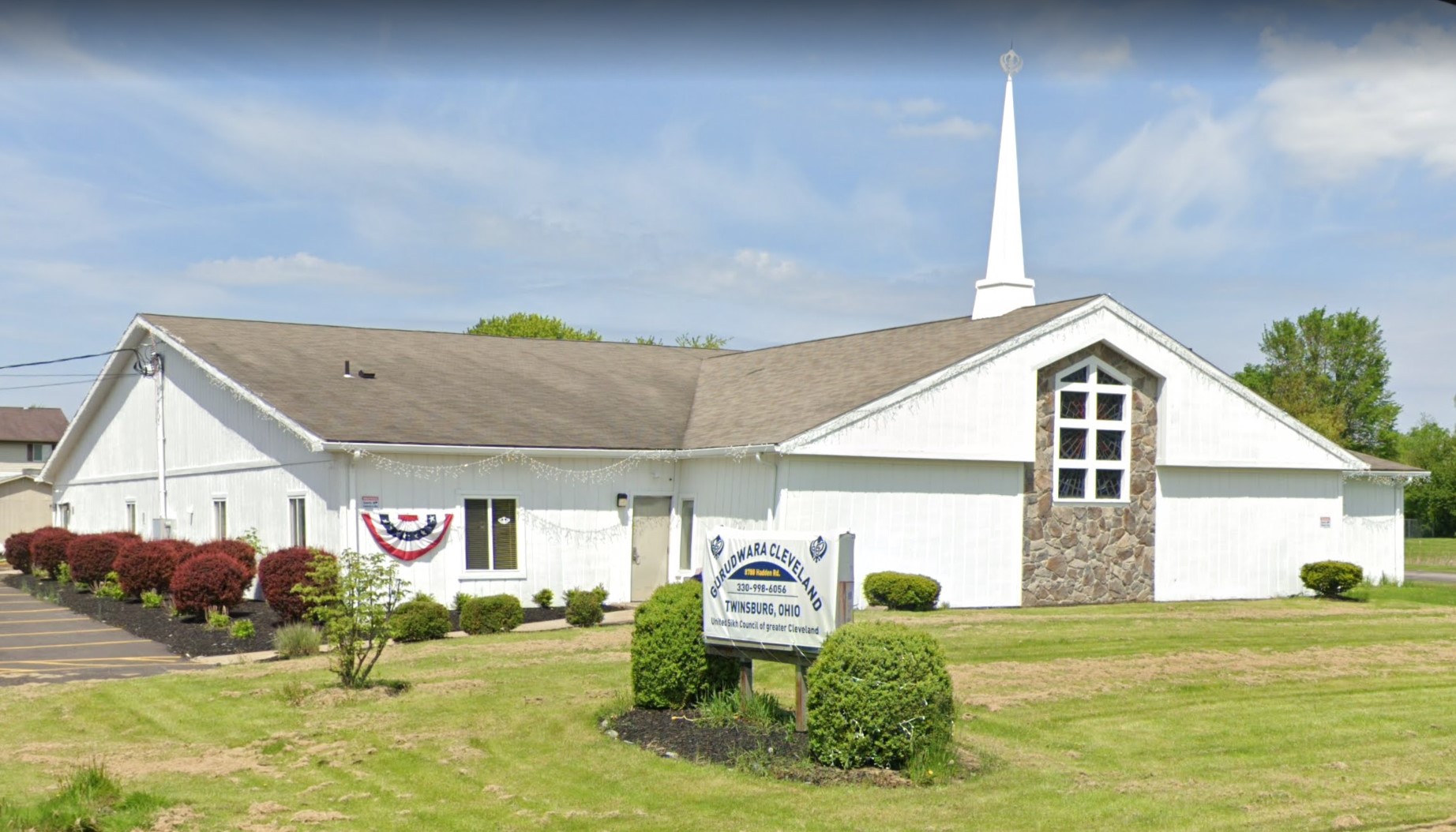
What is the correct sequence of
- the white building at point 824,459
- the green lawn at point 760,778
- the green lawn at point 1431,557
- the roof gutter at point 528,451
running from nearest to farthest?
1. the green lawn at point 760,778
2. the roof gutter at point 528,451
3. the white building at point 824,459
4. the green lawn at point 1431,557

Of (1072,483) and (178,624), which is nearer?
(178,624)

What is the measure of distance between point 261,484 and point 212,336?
4.59 m

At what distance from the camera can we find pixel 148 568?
26.4 m

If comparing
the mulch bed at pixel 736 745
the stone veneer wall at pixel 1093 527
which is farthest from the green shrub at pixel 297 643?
the stone veneer wall at pixel 1093 527

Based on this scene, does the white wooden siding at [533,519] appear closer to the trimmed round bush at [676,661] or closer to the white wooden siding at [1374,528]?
the trimmed round bush at [676,661]

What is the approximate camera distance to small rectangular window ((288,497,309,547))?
25047mm

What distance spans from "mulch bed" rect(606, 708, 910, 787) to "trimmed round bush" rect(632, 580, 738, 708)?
19 cm

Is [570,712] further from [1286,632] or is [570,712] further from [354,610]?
[1286,632]

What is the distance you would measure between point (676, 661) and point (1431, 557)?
46.0 meters

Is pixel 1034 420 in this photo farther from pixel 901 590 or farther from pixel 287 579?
pixel 287 579

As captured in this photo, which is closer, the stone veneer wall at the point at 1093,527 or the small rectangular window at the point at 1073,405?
the stone veneer wall at the point at 1093,527

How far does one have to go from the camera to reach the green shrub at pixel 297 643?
63.9 ft

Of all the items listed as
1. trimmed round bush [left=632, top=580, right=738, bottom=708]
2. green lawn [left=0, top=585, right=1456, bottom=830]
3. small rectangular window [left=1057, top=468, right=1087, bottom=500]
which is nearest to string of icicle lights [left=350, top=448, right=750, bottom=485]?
green lawn [left=0, top=585, right=1456, bottom=830]

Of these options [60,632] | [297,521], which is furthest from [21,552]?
[297,521]
